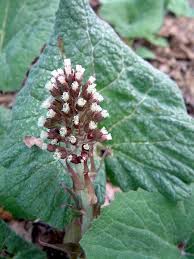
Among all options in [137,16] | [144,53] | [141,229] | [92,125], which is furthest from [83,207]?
[137,16]

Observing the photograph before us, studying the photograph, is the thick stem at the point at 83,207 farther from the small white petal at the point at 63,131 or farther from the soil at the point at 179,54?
the soil at the point at 179,54

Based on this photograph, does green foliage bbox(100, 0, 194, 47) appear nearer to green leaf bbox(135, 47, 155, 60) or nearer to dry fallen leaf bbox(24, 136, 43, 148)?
green leaf bbox(135, 47, 155, 60)

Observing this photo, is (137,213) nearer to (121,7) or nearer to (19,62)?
(19,62)

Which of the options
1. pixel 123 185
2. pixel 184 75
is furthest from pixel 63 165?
pixel 184 75

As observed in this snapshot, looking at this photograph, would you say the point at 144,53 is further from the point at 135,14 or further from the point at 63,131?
the point at 63,131

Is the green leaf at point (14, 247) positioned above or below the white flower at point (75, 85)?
below

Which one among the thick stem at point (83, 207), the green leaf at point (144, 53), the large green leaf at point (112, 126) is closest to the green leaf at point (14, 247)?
the large green leaf at point (112, 126)

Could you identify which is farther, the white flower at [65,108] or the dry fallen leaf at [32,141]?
the dry fallen leaf at [32,141]
